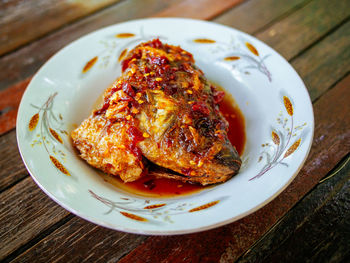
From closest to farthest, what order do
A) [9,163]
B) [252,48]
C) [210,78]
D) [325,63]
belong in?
[9,163]
[252,48]
[210,78]
[325,63]

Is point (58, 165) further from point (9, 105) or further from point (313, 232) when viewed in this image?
point (313, 232)

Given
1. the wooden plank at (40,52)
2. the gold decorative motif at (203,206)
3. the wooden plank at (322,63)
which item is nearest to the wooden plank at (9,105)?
the wooden plank at (322,63)

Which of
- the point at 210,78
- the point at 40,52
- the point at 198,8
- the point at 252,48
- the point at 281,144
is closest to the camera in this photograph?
the point at 281,144

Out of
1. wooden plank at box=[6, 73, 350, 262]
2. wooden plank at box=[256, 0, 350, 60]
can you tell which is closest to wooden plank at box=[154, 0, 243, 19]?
wooden plank at box=[256, 0, 350, 60]

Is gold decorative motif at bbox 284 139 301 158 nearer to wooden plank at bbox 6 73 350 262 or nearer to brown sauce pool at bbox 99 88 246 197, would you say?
wooden plank at bbox 6 73 350 262

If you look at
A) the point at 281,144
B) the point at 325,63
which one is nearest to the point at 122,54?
the point at 281,144

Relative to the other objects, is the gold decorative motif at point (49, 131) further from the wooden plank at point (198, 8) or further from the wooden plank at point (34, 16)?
the wooden plank at point (198, 8)

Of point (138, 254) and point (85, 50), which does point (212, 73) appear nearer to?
point (85, 50)
